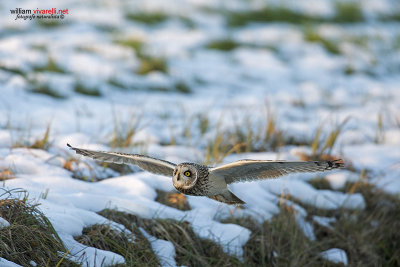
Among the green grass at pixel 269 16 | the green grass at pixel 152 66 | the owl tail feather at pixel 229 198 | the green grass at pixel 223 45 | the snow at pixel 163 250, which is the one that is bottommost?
the snow at pixel 163 250

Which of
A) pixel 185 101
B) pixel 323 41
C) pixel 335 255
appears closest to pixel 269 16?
pixel 323 41

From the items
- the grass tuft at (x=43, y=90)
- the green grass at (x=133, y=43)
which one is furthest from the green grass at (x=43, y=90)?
the green grass at (x=133, y=43)

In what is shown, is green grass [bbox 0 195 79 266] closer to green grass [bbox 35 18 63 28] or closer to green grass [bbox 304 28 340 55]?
green grass [bbox 35 18 63 28]

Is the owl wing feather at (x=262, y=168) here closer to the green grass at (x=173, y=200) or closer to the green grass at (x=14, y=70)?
the green grass at (x=173, y=200)

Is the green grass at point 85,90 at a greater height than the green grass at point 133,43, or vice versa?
the green grass at point 133,43

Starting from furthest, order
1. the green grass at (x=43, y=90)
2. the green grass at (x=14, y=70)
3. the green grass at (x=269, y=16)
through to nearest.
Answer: the green grass at (x=269, y=16), the green grass at (x=14, y=70), the green grass at (x=43, y=90)

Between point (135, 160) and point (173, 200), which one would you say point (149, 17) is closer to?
point (173, 200)

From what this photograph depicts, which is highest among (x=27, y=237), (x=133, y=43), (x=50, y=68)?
(x=133, y=43)
